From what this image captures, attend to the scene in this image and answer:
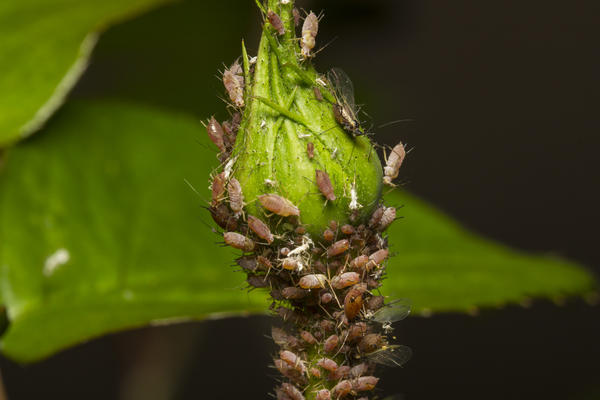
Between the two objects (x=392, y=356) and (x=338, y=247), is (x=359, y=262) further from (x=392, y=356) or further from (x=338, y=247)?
(x=392, y=356)

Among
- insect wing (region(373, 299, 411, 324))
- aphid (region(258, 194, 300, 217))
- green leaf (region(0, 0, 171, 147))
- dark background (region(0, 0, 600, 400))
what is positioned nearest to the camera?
aphid (region(258, 194, 300, 217))

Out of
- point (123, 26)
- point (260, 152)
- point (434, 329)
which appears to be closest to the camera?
point (260, 152)

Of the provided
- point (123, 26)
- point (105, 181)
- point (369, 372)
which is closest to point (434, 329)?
point (123, 26)

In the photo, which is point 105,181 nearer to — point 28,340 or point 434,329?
point 28,340

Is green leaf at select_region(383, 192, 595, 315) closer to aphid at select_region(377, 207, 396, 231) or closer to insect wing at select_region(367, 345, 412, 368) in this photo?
insect wing at select_region(367, 345, 412, 368)

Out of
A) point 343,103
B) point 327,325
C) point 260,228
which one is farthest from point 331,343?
point 343,103

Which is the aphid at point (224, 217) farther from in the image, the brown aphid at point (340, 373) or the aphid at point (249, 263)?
the brown aphid at point (340, 373)

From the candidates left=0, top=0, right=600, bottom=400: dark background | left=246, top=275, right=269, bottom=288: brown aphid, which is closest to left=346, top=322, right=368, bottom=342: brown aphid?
left=246, top=275, right=269, bottom=288: brown aphid
